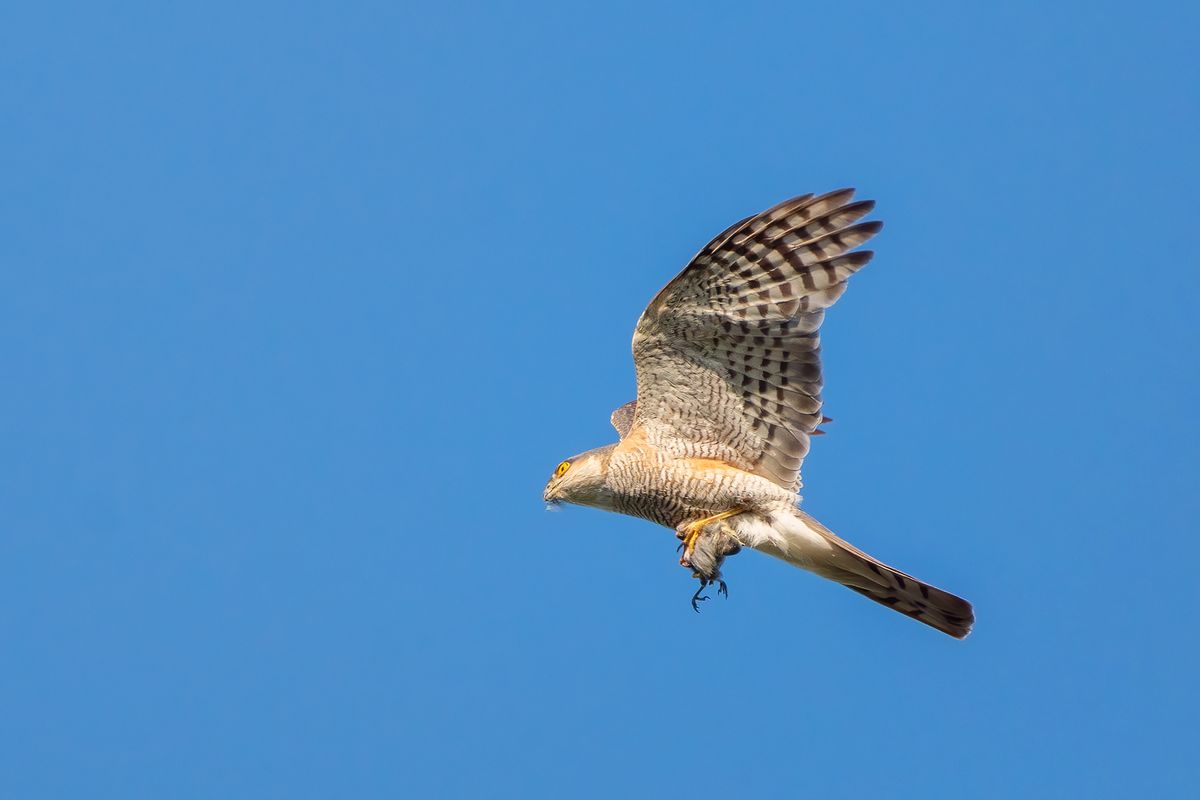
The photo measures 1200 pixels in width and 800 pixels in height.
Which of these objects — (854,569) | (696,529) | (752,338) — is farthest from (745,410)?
(854,569)

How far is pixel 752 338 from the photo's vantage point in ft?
24.8

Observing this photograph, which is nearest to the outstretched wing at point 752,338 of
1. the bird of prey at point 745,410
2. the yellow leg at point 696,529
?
the bird of prey at point 745,410

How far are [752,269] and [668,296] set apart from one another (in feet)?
1.36

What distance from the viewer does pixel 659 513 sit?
8.18 meters

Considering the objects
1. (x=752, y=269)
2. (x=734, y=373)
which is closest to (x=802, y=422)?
(x=734, y=373)

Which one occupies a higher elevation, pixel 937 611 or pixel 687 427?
pixel 687 427

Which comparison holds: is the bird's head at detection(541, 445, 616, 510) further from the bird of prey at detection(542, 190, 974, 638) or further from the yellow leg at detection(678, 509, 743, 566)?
the yellow leg at detection(678, 509, 743, 566)

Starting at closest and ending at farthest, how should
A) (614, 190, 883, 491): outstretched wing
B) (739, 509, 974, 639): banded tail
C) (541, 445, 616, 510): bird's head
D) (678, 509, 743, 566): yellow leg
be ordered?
(614, 190, 883, 491): outstretched wing, (739, 509, 974, 639): banded tail, (678, 509, 743, 566): yellow leg, (541, 445, 616, 510): bird's head

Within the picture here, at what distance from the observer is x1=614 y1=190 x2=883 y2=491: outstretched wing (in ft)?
23.8

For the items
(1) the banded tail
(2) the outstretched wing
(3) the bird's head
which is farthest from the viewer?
(3) the bird's head

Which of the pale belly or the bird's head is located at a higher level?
the bird's head

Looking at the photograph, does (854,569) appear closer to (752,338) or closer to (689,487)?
(689,487)

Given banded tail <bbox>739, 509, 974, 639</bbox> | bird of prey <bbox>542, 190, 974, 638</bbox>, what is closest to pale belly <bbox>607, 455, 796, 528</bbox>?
bird of prey <bbox>542, 190, 974, 638</bbox>

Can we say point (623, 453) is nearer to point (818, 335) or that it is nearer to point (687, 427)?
point (687, 427)
